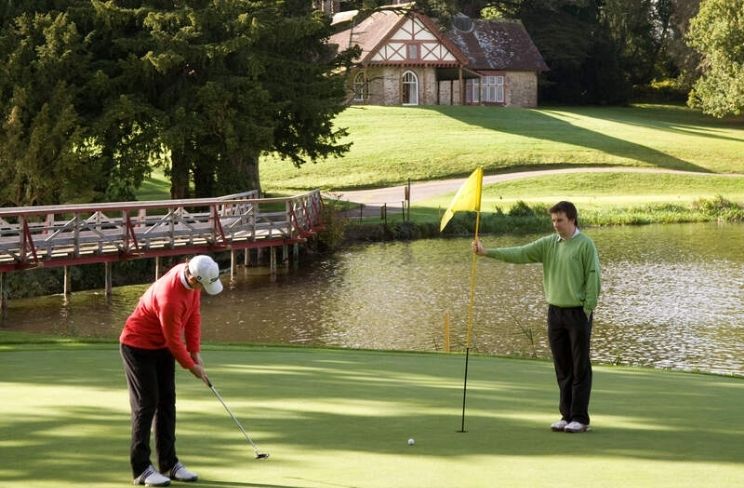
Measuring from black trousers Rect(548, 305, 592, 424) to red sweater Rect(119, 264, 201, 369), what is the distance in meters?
3.26

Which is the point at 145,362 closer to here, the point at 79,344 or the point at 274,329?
the point at 79,344

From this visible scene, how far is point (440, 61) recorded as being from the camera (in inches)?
3219

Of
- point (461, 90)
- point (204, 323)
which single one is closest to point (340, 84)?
point (204, 323)

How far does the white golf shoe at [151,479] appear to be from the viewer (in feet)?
26.6

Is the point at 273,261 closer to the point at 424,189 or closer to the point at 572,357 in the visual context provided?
the point at 424,189

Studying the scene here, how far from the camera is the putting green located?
841 centimetres

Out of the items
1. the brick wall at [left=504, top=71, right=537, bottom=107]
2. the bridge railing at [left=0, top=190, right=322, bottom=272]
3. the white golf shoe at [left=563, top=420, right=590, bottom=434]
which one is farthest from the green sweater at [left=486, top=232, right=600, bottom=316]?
the brick wall at [left=504, top=71, right=537, bottom=107]

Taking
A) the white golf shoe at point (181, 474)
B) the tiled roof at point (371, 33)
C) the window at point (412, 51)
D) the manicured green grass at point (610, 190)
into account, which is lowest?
the manicured green grass at point (610, 190)

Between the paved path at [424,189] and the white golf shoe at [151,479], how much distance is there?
40950 millimetres

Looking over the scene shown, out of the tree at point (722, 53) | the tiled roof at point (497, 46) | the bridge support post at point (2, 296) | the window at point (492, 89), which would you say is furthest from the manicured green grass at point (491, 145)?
the bridge support post at point (2, 296)

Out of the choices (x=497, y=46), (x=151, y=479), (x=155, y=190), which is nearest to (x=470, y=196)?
(x=151, y=479)

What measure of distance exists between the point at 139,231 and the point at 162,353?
89.2ft

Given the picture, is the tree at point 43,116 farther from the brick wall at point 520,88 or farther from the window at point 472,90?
the brick wall at point 520,88

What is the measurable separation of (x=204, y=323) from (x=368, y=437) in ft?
64.2
